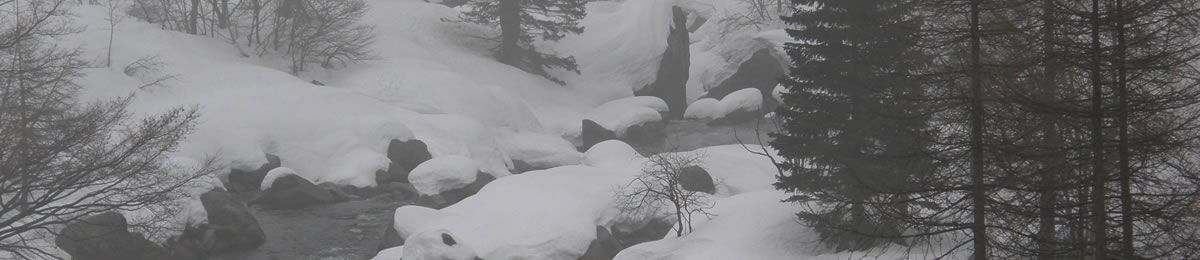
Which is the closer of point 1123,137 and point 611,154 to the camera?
point 1123,137

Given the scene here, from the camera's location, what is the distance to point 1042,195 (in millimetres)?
11734

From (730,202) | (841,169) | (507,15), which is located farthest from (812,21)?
(507,15)

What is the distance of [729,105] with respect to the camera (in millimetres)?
41031

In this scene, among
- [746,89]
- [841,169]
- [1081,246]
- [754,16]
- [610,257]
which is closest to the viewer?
[1081,246]

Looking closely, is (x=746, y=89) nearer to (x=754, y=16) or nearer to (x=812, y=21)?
(x=754, y=16)

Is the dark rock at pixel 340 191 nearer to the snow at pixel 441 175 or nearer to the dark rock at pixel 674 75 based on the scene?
the snow at pixel 441 175

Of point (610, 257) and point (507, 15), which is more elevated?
point (507, 15)

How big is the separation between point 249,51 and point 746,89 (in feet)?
66.6

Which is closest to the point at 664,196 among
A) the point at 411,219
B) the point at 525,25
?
the point at 411,219

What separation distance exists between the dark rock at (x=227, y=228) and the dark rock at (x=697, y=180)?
34.8 feet

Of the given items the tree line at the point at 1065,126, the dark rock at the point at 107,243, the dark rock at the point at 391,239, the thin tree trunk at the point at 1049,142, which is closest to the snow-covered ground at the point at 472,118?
the dark rock at the point at 391,239

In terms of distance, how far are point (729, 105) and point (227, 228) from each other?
75.1ft

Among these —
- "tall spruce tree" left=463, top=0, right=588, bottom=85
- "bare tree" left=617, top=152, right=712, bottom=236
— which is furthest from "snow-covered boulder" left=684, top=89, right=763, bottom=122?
"bare tree" left=617, top=152, right=712, bottom=236

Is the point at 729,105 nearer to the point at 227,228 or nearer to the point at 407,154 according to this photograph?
the point at 407,154
